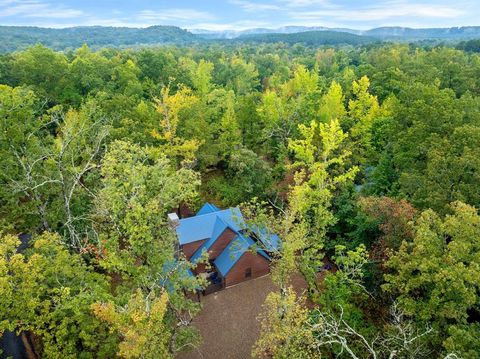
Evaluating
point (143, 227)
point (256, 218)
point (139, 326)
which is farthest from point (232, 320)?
point (139, 326)

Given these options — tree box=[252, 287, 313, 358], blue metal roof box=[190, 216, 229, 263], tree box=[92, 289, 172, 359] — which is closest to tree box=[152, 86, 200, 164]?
blue metal roof box=[190, 216, 229, 263]

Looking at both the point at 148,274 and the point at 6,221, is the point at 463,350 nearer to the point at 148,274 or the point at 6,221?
the point at 148,274

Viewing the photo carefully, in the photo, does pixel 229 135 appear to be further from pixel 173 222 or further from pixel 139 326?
pixel 139 326

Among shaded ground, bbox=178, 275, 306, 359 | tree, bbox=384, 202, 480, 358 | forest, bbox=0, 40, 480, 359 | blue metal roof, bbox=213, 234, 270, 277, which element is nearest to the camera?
tree, bbox=384, 202, 480, 358

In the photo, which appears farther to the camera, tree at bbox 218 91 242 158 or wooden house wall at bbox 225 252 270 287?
tree at bbox 218 91 242 158

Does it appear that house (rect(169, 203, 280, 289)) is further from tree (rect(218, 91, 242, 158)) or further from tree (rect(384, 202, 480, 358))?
tree (rect(218, 91, 242, 158))

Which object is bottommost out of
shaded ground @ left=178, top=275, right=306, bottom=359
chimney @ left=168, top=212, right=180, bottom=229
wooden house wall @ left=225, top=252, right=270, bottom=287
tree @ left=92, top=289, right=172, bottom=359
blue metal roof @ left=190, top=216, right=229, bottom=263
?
shaded ground @ left=178, top=275, right=306, bottom=359

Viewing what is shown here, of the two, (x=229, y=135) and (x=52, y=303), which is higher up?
(x=229, y=135)

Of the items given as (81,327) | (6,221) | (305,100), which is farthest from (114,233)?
(305,100)
